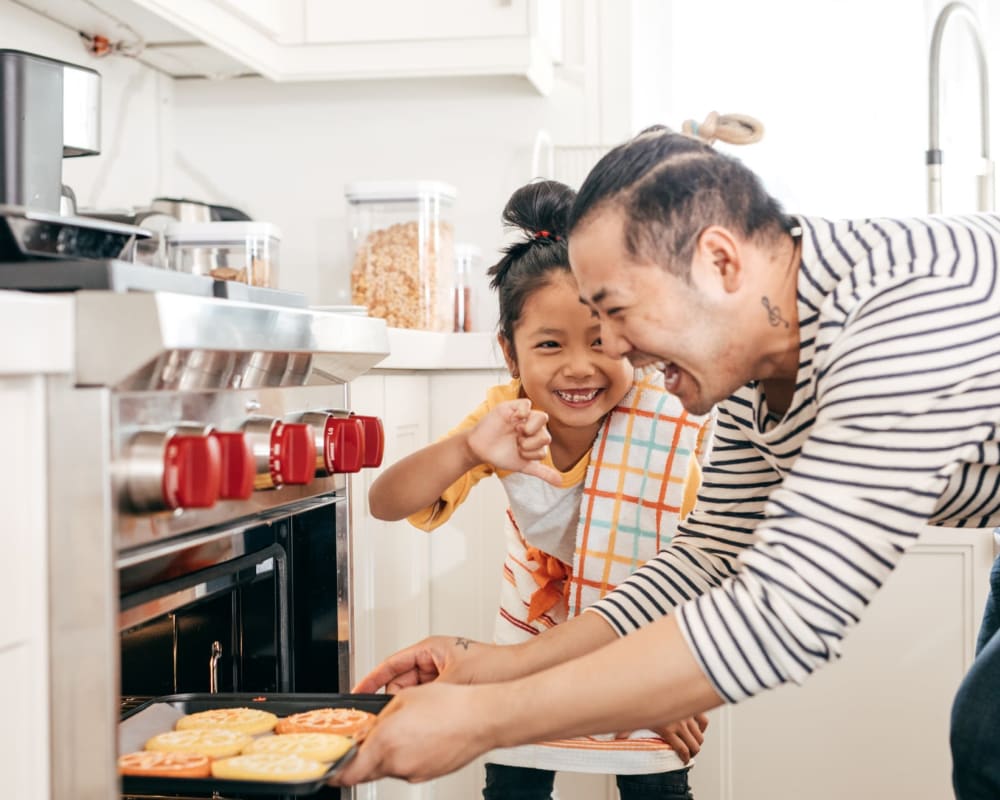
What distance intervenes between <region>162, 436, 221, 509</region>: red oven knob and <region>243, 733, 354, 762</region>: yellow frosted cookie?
0.20 meters

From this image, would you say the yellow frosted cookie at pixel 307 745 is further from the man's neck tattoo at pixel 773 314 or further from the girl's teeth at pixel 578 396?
the girl's teeth at pixel 578 396

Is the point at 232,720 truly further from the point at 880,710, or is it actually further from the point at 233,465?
the point at 880,710

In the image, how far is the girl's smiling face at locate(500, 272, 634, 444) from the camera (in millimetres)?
1268

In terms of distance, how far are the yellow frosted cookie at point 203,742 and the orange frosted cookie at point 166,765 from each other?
0.05ft

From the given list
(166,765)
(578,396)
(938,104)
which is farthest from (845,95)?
(166,765)

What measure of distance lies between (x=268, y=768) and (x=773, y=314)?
0.52m

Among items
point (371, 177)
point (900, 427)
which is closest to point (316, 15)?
point (371, 177)

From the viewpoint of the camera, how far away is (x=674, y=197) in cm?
86

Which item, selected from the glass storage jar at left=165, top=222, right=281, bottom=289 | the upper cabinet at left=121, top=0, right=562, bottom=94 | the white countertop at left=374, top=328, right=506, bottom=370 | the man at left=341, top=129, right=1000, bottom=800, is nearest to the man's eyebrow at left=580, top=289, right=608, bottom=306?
the man at left=341, top=129, right=1000, bottom=800

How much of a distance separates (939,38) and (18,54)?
59.9 inches

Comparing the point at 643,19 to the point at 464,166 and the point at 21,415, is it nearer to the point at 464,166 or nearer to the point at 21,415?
the point at 464,166

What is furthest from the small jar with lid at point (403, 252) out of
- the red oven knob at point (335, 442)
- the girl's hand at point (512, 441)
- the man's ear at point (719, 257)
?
the man's ear at point (719, 257)

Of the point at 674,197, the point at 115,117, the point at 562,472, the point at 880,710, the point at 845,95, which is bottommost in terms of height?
the point at 880,710

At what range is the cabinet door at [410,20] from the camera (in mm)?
1904
